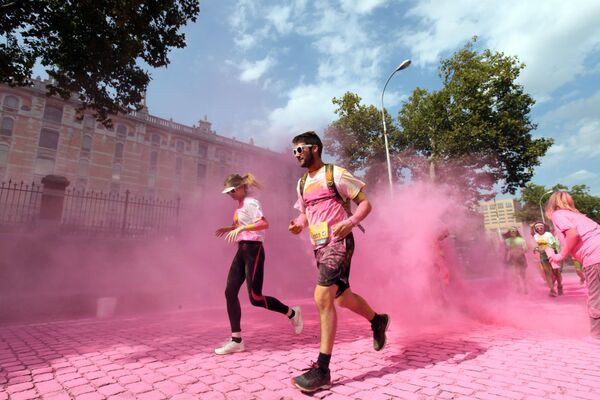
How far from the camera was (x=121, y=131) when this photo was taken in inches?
1403

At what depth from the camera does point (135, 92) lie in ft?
30.1

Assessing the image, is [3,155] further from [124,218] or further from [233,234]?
[233,234]

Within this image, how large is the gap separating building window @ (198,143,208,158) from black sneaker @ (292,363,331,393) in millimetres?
42126

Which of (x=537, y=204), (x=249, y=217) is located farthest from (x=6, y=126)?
(x=537, y=204)

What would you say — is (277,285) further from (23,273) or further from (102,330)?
(23,273)

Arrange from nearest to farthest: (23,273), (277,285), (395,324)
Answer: (395,324), (23,273), (277,285)

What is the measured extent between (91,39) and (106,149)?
31224 mm

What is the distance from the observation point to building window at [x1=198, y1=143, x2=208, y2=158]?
41719 millimetres

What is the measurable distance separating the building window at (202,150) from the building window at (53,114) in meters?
14.6

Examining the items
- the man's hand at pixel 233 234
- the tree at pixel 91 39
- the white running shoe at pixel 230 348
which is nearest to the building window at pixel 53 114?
the tree at pixel 91 39

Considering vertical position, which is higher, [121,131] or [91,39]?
[121,131]

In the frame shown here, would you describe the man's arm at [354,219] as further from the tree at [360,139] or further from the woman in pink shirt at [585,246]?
the tree at [360,139]

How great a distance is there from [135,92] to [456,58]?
62.9 ft

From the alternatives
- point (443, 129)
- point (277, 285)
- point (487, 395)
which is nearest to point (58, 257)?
point (277, 285)
